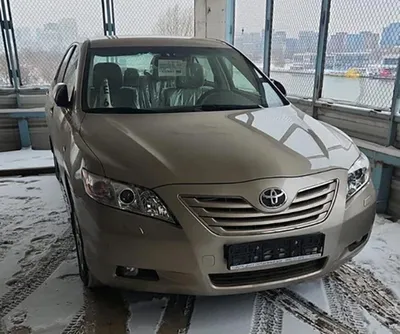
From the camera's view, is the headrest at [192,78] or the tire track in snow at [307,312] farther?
the headrest at [192,78]

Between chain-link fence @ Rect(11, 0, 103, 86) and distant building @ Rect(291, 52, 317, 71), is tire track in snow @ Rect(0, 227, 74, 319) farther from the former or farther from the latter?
chain-link fence @ Rect(11, 0, 103, 86)

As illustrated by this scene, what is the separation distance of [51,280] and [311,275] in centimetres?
149

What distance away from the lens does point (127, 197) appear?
68.4 inches

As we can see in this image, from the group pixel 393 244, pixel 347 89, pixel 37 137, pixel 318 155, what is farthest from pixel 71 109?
pixel 37 137

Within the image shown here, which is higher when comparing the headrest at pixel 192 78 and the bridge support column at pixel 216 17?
the bridge support column at pixel 216 17

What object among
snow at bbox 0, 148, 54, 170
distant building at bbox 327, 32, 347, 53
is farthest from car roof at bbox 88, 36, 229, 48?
snow at bbox 0, 148, 54, 170

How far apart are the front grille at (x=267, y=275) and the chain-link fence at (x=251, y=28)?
420 cm

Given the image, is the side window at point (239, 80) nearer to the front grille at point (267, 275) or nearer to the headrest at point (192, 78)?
the headrest at point (192, 78)

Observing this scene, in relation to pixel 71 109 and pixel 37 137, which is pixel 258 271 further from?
pixel 37 137

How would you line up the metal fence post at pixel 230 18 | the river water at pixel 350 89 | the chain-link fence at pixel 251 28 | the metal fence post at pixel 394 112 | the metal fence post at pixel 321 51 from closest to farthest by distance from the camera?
the metal fence post at pixel 394 112, the river water at pixel 350 89, the metal fence post at pixel 321 51, the chain-link fence at pixel 251 28, the metal fence post at pixel 230 18

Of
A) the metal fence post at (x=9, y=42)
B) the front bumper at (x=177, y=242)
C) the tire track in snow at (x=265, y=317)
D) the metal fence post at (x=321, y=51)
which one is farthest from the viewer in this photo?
the metal fence post at (x=9, y=42)

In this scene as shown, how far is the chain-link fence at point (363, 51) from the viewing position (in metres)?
3.48

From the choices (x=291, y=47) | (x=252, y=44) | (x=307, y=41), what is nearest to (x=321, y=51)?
(x=307, y=41)

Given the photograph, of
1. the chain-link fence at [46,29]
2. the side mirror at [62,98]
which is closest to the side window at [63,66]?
the side mirror at [62,98]
